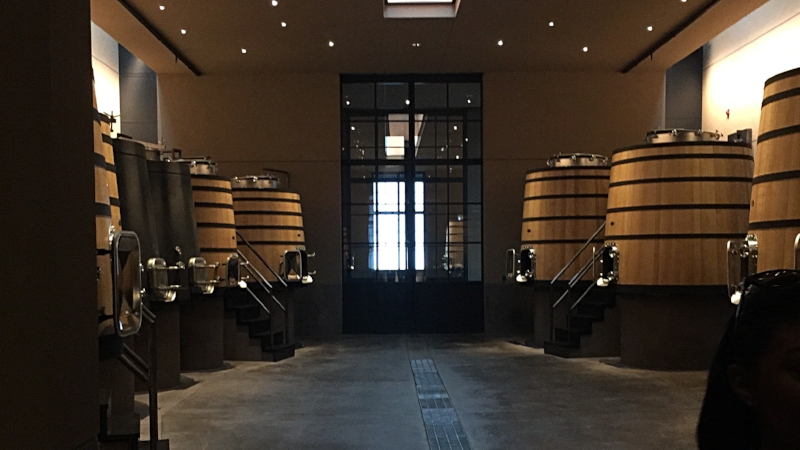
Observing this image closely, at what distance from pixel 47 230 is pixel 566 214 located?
29.3 feet

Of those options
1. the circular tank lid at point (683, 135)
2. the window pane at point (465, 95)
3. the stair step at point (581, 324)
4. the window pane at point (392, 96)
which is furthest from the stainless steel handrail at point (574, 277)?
the window pane at point (392, 96)

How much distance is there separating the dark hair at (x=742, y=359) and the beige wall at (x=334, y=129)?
11.6 meters

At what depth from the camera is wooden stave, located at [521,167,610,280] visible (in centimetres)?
992

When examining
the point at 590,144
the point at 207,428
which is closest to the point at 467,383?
the point at 207,428

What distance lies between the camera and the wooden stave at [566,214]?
9922 millimetres

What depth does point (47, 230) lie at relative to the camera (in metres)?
1.59

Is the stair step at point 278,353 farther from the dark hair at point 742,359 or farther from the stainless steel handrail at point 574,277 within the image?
the dark hair at point 742,359

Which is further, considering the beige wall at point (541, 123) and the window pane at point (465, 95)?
the window pane at point (465, 95)

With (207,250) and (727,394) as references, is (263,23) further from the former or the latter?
(727,394)

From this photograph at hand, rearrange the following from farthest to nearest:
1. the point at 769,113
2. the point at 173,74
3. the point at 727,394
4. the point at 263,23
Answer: the point at 173,74 < the point at 263,23 < the point at 769,113 < the point at 727,394

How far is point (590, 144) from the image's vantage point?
12.9 meters

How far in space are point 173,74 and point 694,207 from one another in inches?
354

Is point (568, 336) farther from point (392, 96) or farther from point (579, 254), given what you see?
point (392, 96)

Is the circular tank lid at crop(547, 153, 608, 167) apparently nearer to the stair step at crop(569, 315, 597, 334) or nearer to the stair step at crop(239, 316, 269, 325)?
the stair step at crop(569, 315, 597, 334)
